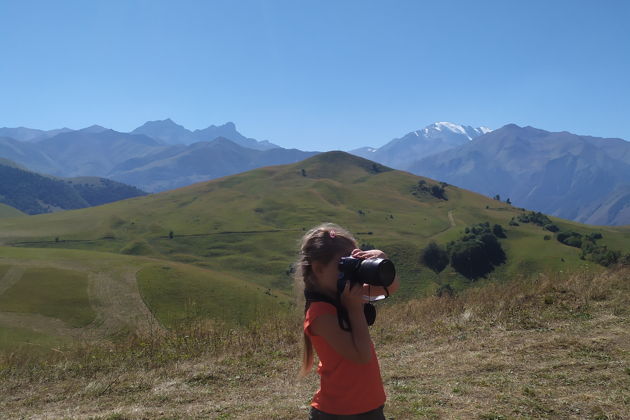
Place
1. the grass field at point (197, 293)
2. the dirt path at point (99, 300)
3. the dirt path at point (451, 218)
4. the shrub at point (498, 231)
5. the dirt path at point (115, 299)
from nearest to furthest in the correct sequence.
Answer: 1. the dirt path at point (99, 300)
2. the dirt path at point (115, 299)
3. the grass field at point (197, 293)
4. the shrub at point (498, 231)
5. the dirt path at point (451, 218)

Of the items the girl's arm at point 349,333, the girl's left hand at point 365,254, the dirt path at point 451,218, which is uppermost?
the girl's left hand at point 365,254

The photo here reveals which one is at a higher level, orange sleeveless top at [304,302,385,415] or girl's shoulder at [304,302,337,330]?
girl's shoulder at [304,302,337,330]

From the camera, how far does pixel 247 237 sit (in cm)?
11250

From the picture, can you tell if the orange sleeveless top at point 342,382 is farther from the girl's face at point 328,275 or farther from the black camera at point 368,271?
the black camera at point 368,271

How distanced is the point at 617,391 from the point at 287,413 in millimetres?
3868

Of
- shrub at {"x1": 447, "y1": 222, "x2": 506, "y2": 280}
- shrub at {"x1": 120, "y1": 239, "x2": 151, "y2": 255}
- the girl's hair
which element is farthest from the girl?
shrub at {"x1": 120, "y1": 239, "x2": 151, "y2": 255}

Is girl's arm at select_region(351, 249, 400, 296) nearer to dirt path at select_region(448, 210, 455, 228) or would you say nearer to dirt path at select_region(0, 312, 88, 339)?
dirt path at select_region(0, 312, 88, 339)

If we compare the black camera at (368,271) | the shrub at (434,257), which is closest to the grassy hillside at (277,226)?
the shrub at (434,257)

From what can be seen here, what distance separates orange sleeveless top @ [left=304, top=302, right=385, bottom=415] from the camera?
10.2ft

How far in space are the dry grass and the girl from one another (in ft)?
7.52

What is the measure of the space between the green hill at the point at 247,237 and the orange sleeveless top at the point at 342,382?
37.9 meters

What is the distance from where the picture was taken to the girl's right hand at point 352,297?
9.64 ft

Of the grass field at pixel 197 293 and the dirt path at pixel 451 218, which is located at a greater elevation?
the dirt path at pixel 451 218

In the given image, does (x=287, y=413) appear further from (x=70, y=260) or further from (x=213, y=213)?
(x=213, y=213)
